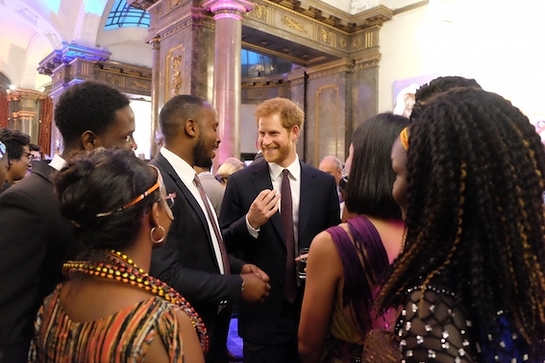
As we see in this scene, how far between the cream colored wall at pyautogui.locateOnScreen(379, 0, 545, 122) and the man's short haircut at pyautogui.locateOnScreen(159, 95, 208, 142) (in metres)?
6.20

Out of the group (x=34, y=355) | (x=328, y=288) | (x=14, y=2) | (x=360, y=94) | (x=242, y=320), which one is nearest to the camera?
(x=34, y=355)

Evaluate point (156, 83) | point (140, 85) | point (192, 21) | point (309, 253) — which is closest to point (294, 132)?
point (309, 253)

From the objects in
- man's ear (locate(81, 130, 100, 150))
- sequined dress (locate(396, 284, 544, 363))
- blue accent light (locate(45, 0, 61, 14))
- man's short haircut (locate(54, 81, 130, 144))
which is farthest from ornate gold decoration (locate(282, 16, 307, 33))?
sequined dress (locate(396, 284, 544, 363))

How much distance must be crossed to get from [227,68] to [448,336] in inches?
230

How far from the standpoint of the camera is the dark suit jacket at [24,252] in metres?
1.24

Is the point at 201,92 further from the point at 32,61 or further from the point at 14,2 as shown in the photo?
the point at 32,61

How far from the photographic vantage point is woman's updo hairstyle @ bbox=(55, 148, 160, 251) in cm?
106

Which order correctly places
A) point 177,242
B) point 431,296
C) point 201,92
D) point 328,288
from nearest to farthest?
point 431,296, point 328,288, point 177,242, point 201,92

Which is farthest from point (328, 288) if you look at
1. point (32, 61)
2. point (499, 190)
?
point (32, 61)

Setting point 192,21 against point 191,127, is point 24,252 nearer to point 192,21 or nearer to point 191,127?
point 191,127

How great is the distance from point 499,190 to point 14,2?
48.9 feet

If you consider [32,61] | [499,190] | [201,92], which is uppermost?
[32,61]

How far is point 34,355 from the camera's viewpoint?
112 centimetres

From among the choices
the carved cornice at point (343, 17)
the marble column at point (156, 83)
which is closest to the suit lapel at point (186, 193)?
the marble column at point (156, 83)
